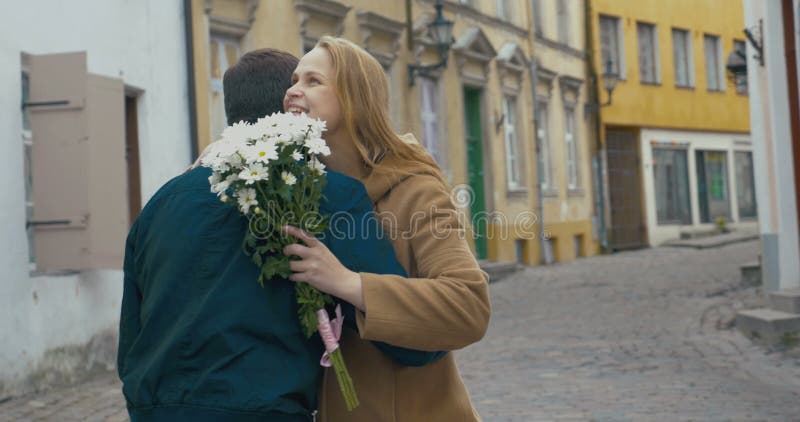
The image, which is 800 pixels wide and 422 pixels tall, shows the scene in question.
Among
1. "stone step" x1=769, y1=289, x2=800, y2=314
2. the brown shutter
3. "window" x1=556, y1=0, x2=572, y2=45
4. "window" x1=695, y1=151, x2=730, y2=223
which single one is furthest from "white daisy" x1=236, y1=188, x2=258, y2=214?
"window" x1=695, y1=151, x2=730, y2=223

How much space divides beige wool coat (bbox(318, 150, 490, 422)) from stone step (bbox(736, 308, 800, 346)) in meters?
8.06

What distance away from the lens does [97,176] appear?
31.6 feet

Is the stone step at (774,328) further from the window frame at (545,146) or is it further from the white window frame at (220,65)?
the window frame at (545,146)

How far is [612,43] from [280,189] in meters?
28.9

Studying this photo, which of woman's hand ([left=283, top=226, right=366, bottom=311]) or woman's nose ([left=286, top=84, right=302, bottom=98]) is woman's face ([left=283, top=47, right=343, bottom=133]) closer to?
woman's nose ([left=286, top=84, right=302, bottom=98])

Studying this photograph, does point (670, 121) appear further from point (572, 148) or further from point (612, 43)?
point (572, 148)

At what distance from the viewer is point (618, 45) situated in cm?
3025

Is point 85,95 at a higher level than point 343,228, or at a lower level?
higher

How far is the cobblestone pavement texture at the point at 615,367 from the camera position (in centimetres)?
726

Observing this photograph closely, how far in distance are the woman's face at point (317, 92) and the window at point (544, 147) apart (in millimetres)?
23574

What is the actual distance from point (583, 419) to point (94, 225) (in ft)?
14.6

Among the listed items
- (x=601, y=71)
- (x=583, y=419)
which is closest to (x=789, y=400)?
(x=583, y=419)

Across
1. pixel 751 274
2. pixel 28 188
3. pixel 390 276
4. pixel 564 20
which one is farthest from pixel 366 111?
pixel 564 20

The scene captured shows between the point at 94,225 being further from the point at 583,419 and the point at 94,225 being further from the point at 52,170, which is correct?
the point at 583,419
